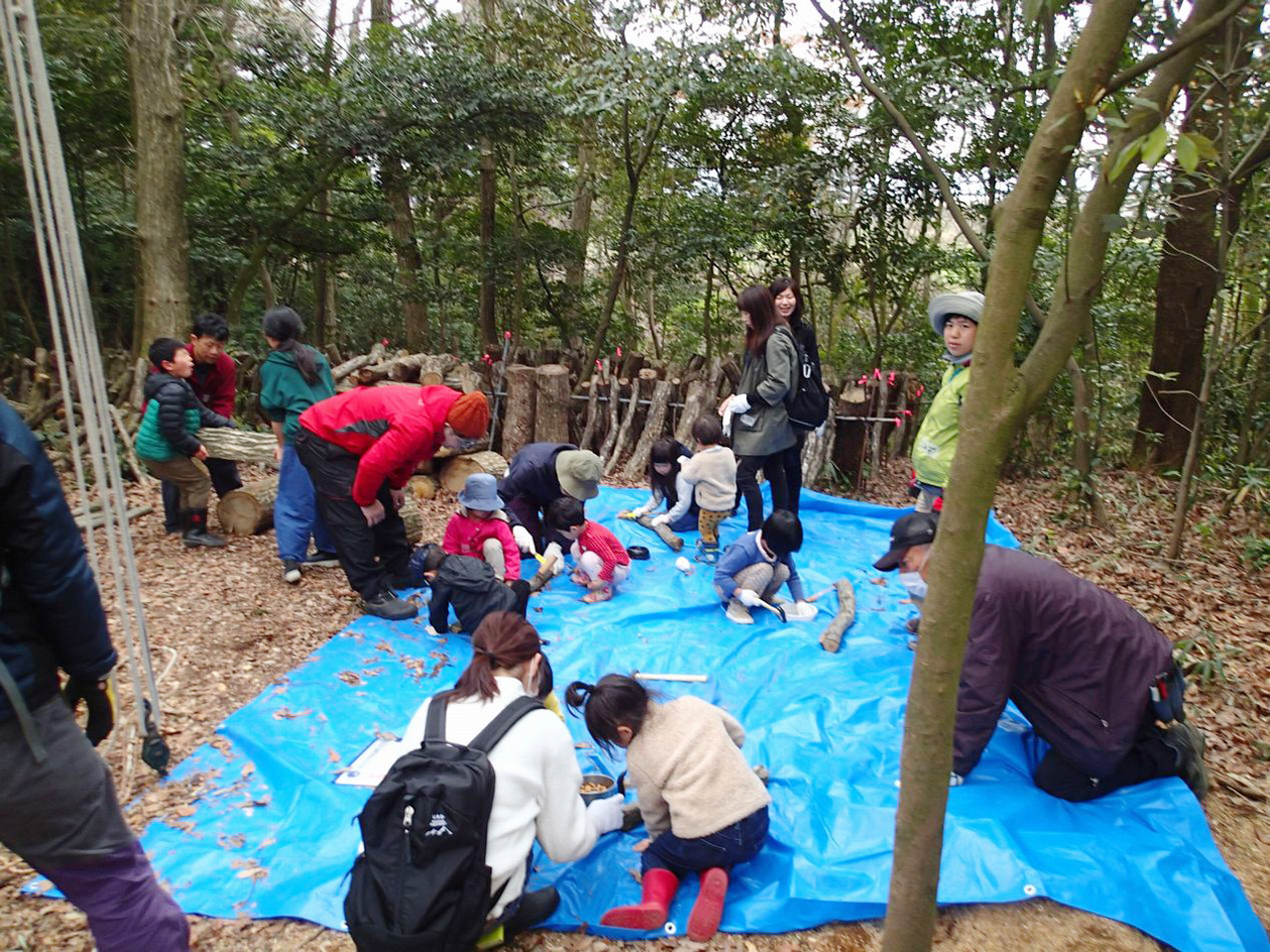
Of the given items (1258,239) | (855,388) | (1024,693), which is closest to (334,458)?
(1024,693)

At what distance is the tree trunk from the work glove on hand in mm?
5845

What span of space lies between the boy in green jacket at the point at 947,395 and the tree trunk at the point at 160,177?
630 centimetres

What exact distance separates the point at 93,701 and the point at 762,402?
3927 mm

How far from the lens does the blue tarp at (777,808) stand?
2459 millimetres

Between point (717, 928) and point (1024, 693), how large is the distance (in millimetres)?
1395

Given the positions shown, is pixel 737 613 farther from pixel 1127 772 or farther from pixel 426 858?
pixel 426 858

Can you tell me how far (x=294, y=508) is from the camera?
4.86m

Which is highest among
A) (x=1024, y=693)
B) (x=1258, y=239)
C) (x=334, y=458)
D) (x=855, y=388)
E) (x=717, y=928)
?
(x=1258, y=239)

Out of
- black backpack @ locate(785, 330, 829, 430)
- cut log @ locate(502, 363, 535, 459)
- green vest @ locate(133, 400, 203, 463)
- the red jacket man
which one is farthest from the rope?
cut log @ locate(502, 363, 535, 459)

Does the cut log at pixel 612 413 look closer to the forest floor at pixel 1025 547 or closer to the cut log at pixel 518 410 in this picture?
the cut log at pixel 518 410

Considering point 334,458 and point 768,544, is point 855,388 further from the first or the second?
point 334,458

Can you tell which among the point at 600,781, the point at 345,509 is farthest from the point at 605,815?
the point at 345,509

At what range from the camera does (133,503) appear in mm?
5746

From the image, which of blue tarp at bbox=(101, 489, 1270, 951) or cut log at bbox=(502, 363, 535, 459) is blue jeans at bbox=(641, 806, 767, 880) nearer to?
blue tarp at bbox=(101, 489, 1270, 951)
